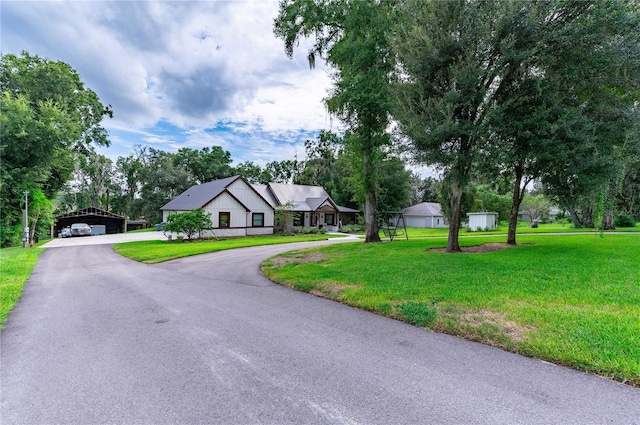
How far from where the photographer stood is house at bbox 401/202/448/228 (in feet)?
137

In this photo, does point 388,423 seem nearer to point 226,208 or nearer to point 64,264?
point 64,264

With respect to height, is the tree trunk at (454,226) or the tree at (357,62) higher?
the tree at (357,62)

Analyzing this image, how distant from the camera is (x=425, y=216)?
41875 mm

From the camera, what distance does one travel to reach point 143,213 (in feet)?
145

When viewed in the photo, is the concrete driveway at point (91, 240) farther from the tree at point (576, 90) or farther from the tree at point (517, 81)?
the tree at point (576, 90)

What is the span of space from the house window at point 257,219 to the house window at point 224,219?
2666 mm

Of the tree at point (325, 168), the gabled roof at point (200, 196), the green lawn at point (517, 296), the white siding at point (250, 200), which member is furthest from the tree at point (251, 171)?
the green lawn at point (517, 296)

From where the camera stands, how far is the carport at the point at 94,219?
114ft

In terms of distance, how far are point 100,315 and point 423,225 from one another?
4110 cm

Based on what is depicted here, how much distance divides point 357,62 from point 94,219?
125 feet

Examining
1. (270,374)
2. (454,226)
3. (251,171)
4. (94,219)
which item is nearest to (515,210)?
(454,226)

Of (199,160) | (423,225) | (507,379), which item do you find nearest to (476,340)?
(507,379)

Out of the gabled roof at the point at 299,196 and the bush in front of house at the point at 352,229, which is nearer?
the gabled roof at the point at 299,196

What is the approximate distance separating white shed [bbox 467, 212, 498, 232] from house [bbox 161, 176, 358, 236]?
14.6 meters
